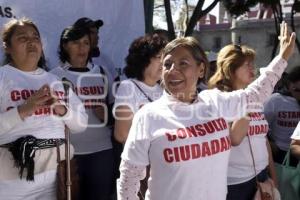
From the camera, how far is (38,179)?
258cm

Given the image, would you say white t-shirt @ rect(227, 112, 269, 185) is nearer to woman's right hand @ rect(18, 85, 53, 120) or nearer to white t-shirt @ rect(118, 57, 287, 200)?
white t-shirt @ rect(118, 57, 287, 200)

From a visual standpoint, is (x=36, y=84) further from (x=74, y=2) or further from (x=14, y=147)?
(x=74, y=2)

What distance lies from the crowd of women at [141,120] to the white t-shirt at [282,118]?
→ 2.22ft

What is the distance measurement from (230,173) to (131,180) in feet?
3.22

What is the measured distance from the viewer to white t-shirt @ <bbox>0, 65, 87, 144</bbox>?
2.49 m

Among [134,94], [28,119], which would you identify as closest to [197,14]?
[134,94]

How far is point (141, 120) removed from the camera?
7.22 feet

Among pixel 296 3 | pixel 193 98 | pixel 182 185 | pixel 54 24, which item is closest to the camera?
pixel 182 185

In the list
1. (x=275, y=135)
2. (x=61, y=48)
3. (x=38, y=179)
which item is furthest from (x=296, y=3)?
(x=38, y=179)

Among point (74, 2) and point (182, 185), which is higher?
point (74, 2)

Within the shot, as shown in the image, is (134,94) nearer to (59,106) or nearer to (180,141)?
(59,106)

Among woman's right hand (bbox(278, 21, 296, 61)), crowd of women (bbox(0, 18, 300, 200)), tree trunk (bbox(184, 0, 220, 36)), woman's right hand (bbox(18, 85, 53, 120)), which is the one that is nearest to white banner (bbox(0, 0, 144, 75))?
crowd of women (bbox(0, 18, 300, 200))

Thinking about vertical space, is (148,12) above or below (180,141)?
above

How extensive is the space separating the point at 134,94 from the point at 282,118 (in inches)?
67.0
